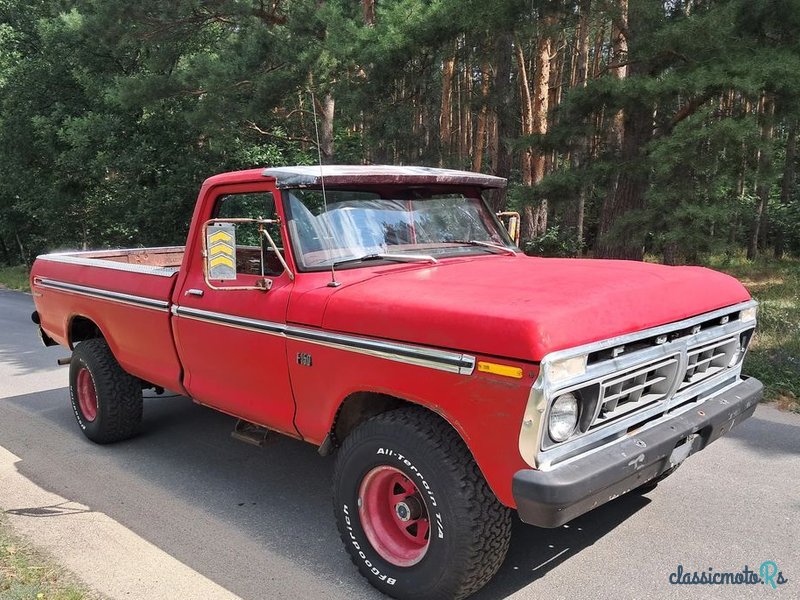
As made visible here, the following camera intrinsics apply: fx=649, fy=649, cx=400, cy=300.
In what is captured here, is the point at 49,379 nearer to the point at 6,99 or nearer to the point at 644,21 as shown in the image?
the point at 644,21

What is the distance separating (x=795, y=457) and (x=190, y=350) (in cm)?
429

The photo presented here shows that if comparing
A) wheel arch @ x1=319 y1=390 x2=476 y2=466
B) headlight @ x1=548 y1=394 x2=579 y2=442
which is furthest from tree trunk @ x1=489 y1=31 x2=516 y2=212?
headlight @ x1=548 y1=394 x2=579 y2=442

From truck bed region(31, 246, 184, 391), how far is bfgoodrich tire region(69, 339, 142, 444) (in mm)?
154

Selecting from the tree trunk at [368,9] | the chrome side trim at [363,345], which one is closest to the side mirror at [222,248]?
the chrome side trim at [363,345]

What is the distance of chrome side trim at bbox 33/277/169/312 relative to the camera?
175 inches

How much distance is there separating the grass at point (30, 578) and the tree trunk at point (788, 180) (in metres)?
17.4

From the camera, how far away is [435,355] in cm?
275

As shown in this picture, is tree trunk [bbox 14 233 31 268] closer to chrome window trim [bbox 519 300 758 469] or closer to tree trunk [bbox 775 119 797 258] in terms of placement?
tree trunk [bbox 775 119 797 258]

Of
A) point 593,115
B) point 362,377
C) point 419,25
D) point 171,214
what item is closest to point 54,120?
point 171,214

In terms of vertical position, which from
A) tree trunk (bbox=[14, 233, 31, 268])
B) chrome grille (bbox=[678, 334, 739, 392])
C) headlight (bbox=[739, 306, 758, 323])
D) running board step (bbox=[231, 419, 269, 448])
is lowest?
tree trunk (bbox=[14, 233, 31, 268])

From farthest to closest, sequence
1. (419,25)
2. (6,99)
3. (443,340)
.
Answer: (6,99) < (419,25) < (443,340)

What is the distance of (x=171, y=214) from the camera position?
1712 centimetres

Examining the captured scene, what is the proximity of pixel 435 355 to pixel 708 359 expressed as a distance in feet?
5.21

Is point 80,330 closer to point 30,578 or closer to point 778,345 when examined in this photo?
point 30,578
